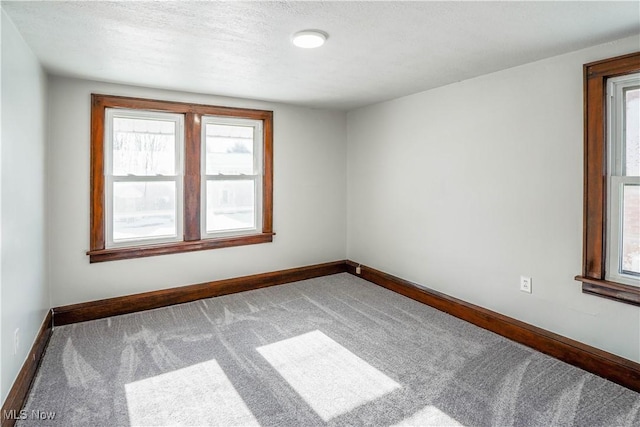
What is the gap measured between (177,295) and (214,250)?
0.61 meters

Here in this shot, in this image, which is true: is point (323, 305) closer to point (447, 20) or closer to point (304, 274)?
point (304, 274)

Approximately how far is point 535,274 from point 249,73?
2848mm

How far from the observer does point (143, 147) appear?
3.67 metres

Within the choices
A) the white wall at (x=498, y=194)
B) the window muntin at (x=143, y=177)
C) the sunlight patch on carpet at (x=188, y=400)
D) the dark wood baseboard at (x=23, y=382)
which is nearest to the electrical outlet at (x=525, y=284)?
the white wall at (x=498, y=194)

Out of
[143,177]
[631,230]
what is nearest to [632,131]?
[631,230]

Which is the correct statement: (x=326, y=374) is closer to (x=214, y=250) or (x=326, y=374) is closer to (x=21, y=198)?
(x=214, y=250)

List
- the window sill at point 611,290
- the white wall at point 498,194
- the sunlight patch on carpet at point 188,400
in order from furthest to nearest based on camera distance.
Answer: the white wall at point 498,194 → the window sill at point 611,290 → the sunlight patch on carpet at point 188,400

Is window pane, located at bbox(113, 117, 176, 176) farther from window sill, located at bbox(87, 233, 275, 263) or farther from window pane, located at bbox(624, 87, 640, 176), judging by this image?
window pane, located at bbox(624, 87, 640, 176)

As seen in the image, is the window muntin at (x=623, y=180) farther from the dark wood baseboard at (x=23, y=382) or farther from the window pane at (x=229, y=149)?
the dark wood baseboard at (x=23, y=382)

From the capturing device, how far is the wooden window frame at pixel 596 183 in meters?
2.39

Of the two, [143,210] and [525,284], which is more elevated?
[143,210]

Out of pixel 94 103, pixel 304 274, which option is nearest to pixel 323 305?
pixel 304 274

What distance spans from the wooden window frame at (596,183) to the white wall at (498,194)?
0.06 m

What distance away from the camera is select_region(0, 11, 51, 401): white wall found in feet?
6.33
